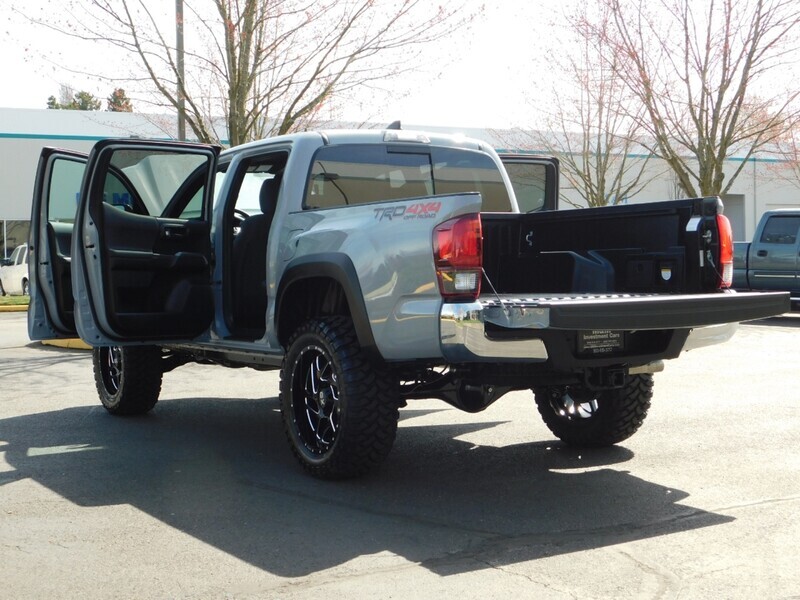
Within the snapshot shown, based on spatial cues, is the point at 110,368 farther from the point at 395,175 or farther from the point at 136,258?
the point at 395,175

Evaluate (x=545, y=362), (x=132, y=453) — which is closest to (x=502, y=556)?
(x=545, y=362)

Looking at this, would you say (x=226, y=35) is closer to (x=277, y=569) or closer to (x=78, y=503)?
(x=78, y=503)

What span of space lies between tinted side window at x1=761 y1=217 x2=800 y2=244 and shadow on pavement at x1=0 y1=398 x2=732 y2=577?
1256 centimetres

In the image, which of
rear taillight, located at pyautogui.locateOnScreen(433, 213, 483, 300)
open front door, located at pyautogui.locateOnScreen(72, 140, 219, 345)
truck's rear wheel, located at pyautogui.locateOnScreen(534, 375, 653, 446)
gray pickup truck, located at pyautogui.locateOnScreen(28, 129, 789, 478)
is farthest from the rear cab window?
truck's rear wheel, located at pyautogui.locateOnScreen(534, 375, 653, 446)

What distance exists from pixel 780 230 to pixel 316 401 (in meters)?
14.7

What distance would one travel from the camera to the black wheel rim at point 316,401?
19.2 feet

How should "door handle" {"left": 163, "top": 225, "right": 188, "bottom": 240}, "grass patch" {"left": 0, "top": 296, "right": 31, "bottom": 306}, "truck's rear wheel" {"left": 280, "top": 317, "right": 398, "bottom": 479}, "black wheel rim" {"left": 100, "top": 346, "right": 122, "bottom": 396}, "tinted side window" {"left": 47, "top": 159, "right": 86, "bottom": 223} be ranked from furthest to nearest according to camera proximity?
1. "grass patch" {"left": 0, "top": 296, "right": 31, "bottom": 306}
2. "black wheel rim" {"left": 100, "top": 346, "right": 122, "bottom": 396}
3. "tinted side window" {"left": 47, "top": 159, "right": 86, "bottom": 223}
4. "door handle" {"left": 163, "top": 225, "right": 188, "bottom": 240}
5. "truck's rear wheel" {"left": 280, "top": 317, "right": 398, "bottom": 479}

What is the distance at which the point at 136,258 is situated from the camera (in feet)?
23.3

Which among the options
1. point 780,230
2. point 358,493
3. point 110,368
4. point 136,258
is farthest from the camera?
point 780,230

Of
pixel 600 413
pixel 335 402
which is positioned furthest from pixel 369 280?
pixel 600 413

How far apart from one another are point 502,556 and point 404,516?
2.69 feet

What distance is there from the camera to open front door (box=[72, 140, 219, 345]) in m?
6.98

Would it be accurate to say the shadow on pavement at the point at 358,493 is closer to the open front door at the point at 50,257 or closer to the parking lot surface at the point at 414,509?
the parking lot surface at the point at 414,509

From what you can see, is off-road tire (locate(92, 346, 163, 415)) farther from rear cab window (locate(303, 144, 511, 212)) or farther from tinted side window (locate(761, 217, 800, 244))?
tinted side window (locate(761, 217, 800, 244))
